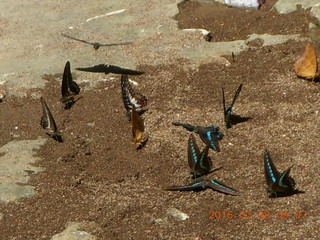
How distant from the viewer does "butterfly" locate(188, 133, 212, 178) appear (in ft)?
14.8

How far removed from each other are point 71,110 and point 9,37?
69.2 inches

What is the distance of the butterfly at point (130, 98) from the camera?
5.35m

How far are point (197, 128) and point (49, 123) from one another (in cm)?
117

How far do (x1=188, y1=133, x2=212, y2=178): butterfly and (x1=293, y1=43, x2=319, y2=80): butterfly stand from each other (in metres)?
1.42

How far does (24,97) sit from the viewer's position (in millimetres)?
5809

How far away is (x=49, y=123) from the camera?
17.1ft

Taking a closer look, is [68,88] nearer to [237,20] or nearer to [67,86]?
[67,86]

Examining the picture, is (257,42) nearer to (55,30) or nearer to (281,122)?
(281,122)

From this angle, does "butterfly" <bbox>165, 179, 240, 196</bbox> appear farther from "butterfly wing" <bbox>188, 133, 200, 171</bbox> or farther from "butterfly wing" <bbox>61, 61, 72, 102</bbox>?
"butterfly wing" <bbox>61, 61, 72, 102</bbox>

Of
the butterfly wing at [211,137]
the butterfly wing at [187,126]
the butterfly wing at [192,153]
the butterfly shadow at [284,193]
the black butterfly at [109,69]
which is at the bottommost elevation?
the black butterfly at [109,69]
